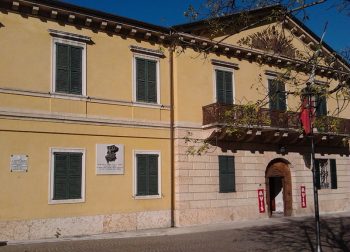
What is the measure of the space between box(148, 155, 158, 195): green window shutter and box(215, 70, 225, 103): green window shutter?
402cm

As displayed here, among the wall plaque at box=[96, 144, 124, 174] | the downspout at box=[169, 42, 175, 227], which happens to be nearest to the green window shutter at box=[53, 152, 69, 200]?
the wall plaque at box=[96, 144, 124, 174]

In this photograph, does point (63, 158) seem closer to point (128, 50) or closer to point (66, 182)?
point (66, 182)

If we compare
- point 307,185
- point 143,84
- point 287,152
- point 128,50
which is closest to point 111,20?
point 128,50

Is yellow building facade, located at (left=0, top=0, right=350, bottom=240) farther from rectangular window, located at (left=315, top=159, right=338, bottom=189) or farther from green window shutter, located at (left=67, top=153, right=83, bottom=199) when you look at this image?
rectangular window, located at (left=315, top=159, right=338, bottom=189)

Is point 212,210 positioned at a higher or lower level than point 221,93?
lower

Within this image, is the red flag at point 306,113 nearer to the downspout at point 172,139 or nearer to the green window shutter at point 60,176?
the green window shutter at point 60,176

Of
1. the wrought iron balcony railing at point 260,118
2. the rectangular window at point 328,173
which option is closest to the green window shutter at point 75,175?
the wrought iron balcony railing at point 260,118

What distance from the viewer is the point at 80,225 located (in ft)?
51.0

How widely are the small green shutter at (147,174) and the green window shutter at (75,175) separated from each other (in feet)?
7.61

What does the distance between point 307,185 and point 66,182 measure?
12.2 metres

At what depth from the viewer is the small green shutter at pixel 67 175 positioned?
1527 cm

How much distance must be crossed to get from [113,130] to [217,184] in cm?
500

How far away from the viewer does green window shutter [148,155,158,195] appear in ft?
57.2

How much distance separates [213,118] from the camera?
18.5 m
